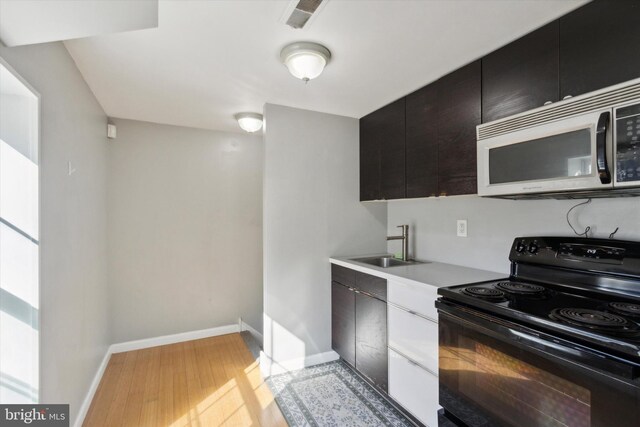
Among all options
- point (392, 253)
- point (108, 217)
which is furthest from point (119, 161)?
point (392, 253)

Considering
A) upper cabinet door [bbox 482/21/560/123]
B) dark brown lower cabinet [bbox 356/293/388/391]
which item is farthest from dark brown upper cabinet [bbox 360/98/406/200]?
dark brown lower cabinet [bbox 356/293/388/391]

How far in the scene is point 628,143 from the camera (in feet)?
3.65

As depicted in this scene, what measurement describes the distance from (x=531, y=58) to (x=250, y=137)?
277cm

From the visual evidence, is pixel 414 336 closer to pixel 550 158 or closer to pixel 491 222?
pixel 491 222

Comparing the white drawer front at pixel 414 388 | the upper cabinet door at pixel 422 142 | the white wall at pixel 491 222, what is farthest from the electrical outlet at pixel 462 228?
the white drawer front at pixel 414 388

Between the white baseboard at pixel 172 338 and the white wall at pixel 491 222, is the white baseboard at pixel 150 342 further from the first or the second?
the white wall at pixel 491 222

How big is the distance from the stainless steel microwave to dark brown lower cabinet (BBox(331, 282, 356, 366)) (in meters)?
1.36

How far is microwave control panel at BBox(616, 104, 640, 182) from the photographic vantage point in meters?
1.09

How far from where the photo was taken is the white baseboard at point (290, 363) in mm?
2510

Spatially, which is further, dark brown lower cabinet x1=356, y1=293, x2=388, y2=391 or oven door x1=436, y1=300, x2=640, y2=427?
dark brown lower cabinet x1=356, y1=293, x2=388, y2=391

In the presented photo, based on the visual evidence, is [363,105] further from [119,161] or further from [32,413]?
[32,413]

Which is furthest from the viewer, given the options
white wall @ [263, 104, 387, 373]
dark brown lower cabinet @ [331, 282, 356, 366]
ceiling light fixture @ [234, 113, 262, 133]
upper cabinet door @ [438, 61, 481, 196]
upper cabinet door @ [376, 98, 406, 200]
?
ceiling light fixture @ [234, 113, 262, 133]

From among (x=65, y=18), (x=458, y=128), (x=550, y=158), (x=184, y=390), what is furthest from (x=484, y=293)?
(x=184, y=390)

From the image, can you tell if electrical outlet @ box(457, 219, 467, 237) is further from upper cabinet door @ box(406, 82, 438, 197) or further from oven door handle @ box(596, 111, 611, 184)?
oven door handle @ box(596, 111, 611, 184)
